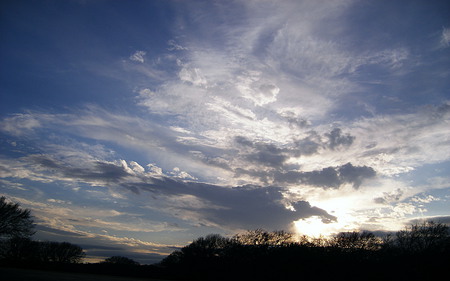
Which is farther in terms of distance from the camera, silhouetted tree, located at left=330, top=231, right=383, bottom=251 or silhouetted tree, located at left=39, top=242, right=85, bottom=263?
silhouetted tree, located at left=39, top=242, right=85, bottom=263

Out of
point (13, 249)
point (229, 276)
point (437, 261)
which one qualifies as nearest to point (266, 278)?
point (229, 276)

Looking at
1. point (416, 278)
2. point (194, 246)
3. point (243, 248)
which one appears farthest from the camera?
point (194, 246)

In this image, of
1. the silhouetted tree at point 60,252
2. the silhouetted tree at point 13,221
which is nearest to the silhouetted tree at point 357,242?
the silhouetted tree at point 13,221

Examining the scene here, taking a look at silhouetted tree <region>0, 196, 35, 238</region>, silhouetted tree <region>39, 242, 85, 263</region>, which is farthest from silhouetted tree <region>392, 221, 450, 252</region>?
silhouetted tree <region>39, 242, 85, 263</region>

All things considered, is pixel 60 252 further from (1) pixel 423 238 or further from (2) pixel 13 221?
(1) pixel 423 238

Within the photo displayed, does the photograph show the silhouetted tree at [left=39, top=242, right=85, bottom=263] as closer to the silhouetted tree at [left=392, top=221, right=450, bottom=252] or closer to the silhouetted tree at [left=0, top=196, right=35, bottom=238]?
the silhouetted tree at [left=0, top=196, right=35, bottom=238]

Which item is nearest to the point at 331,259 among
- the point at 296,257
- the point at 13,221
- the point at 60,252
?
the point at 296,257

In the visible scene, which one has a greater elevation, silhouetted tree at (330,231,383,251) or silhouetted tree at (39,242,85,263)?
silhouetted tree at (330,231,383,251)

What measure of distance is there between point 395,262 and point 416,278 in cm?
366

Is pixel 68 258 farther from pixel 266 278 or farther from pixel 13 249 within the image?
pixel 266 278

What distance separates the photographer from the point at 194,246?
75.4m

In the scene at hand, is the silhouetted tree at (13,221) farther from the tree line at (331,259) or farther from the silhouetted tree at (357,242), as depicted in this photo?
the silhouetted tree at (357,242)

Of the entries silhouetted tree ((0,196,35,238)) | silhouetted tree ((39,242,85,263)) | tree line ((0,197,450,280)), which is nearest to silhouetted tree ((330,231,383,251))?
tree line ((0,197,450,280))

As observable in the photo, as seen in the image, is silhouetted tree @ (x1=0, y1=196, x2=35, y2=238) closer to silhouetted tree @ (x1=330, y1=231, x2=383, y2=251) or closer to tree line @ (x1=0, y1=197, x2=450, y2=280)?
tree line @ (x1=0, y1=197, x2=450, y2=280)
